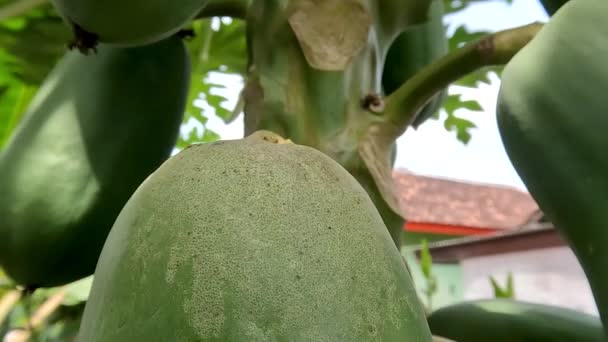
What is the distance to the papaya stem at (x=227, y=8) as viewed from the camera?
26.8 inches

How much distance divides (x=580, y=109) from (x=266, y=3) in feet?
0.96

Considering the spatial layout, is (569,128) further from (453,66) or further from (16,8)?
(16,8)

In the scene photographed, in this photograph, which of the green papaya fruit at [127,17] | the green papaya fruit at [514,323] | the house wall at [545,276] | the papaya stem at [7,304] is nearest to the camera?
the green papaya fruit at [127,17]

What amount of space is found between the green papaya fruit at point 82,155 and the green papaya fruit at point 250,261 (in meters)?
0.23

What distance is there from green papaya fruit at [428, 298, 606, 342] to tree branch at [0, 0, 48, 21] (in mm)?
698

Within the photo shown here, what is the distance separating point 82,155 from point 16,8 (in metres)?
0.45

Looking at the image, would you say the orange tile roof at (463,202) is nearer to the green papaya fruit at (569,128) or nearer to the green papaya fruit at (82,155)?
the green papaya fruit at (82,155)

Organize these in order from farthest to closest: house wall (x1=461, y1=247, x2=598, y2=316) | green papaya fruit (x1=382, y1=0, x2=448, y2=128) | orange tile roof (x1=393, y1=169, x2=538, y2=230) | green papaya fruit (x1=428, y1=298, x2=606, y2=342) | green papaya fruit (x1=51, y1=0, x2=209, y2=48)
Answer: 1. orange tile roof (x1=393, y1=169, x2=538, y2=230)
2. house wall (x1=461, y1=247, x2=598, y2=316)
3. green papaya fruit (x1=382, y1=0, x2=448, y2=128)
4. green papaya fruit (x1=428, y1=298, x2=606, y2=342)
5. green papaya fruit (x1=51, y1=0, x2=209, y2=48)

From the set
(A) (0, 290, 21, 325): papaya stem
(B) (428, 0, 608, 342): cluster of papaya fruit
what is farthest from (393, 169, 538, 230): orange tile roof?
(B) (428, 0, 608, 342): cluster of papaya fruit

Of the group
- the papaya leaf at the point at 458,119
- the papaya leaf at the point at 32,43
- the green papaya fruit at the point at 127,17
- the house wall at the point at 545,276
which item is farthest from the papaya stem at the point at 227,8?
the house wall at the point at 545,276

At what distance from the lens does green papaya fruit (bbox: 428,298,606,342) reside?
0.72 metres

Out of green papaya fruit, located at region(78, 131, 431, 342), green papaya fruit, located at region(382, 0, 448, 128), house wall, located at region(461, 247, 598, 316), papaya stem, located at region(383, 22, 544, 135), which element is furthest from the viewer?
house wall, located at region(461, 247, 598, 316)

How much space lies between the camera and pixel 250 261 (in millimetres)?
395

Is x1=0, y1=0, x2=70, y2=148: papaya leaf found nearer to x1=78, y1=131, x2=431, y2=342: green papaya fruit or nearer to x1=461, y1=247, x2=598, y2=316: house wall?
x1=78, y1=131, x2=431, y2=342: green papaya fruit
